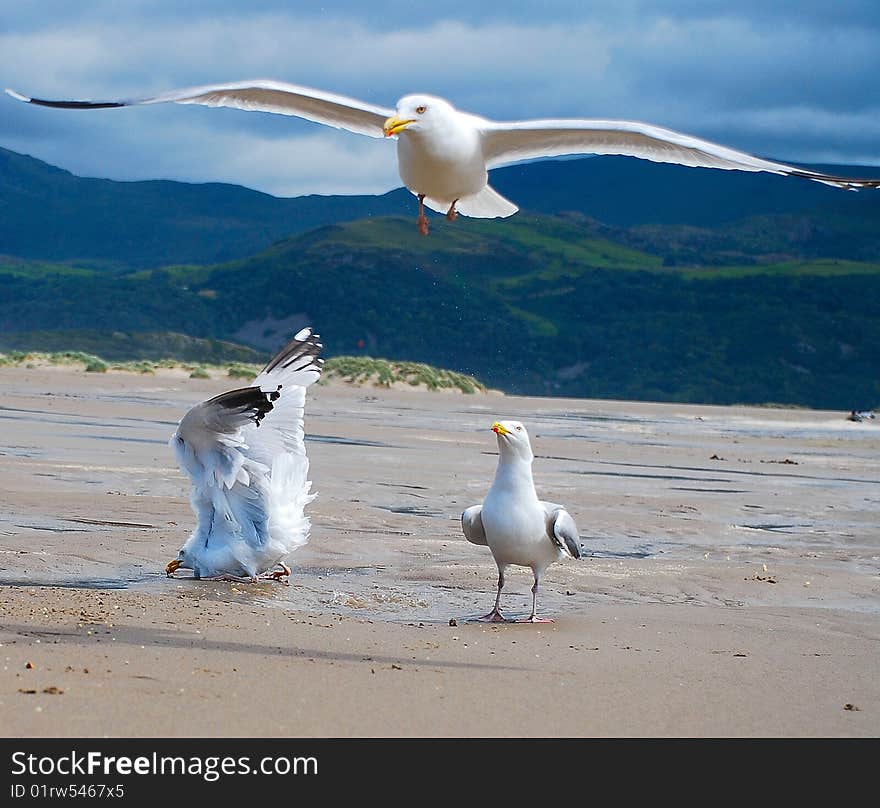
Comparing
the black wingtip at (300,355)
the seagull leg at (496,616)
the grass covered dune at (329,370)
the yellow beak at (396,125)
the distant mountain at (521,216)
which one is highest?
the distant mountain at (521,216)

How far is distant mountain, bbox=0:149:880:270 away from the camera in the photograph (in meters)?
111

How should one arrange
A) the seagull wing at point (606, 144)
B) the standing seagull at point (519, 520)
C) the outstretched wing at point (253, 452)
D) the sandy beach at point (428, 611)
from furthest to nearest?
the seagull wing at point (606, 144), the outstretched wing at point (253, 452), the standing seagull at point (519, 520), the sandy beach at point (428, 611)

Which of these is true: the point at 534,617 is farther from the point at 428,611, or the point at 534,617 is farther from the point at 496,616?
the point at 428,611

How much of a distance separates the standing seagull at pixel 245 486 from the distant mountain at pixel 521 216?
90.6 meters

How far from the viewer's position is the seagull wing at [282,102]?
8.88 meters

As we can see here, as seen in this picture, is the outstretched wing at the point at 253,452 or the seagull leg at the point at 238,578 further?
the seagull leg at the point at 238,578

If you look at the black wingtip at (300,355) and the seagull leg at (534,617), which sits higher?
the black wingtip at (300,355)

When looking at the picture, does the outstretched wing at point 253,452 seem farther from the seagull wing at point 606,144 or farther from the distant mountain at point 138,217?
the distant mountain at point 138,217

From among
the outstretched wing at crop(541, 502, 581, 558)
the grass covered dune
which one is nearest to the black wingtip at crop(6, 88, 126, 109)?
the outstretched wing at crop(541, 502, 581, 558)

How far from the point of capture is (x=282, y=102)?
9812mm

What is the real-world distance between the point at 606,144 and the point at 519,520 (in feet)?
9.40

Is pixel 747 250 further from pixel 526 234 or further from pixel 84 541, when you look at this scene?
pixel 84 541

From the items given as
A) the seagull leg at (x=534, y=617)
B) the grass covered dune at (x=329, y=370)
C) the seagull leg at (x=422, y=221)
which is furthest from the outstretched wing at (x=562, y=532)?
the grass covered dune at (x=329, y=370)
